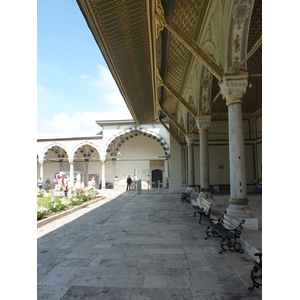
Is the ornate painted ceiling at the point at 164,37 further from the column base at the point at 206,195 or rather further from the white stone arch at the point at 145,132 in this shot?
Answer: the white stone arch at the point at 145,132

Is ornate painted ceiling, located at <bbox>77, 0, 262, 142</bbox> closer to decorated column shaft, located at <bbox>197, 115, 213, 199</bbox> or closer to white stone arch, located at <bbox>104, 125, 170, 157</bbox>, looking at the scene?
decorated column shaft, located at <bbox>197, 115, 213, 199</bbox>

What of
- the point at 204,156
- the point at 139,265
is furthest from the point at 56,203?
the point at 139,265

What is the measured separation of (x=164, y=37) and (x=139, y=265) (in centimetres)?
558

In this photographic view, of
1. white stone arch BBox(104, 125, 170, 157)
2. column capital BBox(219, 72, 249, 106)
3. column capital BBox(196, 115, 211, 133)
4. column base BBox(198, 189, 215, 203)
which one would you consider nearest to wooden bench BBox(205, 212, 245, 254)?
column capital BBox(219, 72, 249, 106)

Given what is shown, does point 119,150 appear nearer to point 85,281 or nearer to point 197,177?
point 197,177

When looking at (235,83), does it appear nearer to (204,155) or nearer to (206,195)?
(204,155)

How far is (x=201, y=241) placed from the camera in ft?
14.4

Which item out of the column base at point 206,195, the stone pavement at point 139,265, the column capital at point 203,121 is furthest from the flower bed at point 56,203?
the column capital at point 203,121

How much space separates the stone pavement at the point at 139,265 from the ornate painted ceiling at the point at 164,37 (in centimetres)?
326

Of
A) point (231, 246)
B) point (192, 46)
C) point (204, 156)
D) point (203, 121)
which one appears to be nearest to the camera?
point (231, 246)

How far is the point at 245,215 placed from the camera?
14.9ft

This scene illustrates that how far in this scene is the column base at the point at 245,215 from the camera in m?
4.47

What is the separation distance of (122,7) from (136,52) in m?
1.40

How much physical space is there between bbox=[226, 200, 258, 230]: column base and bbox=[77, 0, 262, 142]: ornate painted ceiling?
2.53m
